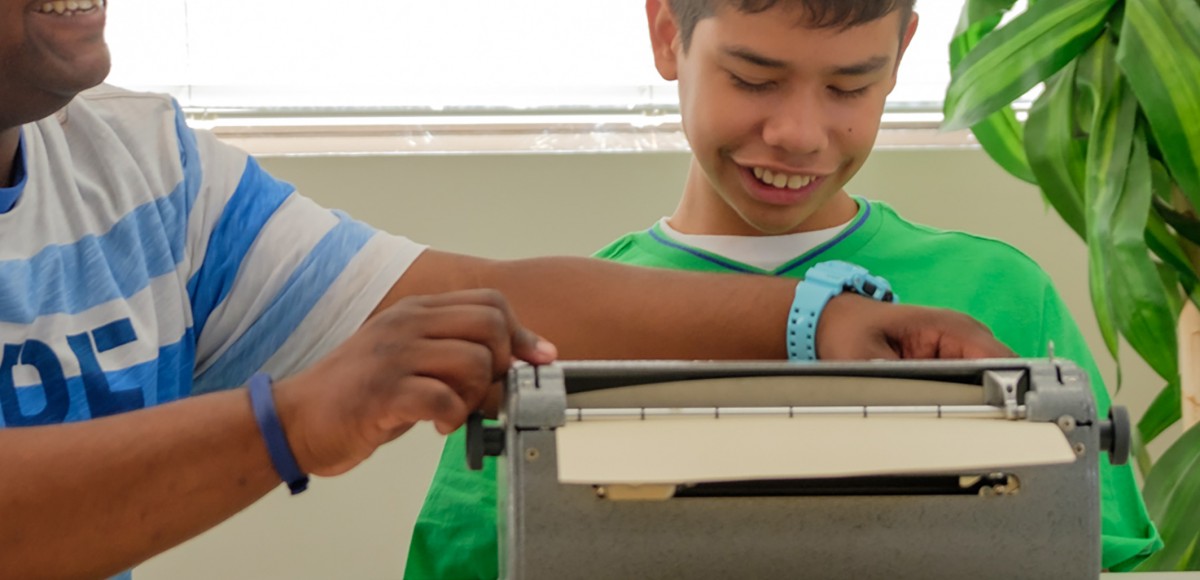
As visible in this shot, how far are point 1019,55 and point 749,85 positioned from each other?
56cm

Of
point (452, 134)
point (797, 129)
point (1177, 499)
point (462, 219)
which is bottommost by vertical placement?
point (1177, 499)

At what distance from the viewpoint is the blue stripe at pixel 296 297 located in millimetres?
1072

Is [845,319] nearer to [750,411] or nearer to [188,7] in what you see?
[750,411]

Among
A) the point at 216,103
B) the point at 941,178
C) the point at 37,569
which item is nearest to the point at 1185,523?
the point at 941,178

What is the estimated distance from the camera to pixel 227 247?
1.10m

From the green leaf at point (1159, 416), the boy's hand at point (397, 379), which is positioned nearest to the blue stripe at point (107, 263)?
the boy's hand at point (397, 379)

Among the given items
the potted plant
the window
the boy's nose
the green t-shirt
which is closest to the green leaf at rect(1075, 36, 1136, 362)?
the potted plant

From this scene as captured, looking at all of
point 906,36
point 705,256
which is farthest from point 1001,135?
point 705,256

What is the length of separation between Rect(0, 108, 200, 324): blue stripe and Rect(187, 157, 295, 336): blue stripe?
0.09 ft

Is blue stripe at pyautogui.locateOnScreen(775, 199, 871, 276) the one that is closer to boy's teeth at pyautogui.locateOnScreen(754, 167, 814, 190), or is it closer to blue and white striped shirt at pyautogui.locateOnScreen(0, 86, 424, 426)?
boy's teeth at pyautogui.locateOnScreen(754, 167, 814, 190)

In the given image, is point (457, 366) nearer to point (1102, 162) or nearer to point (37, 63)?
point (37, 63)

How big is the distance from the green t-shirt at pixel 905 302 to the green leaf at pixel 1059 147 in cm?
43

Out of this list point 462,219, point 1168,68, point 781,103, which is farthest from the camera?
point 462,219

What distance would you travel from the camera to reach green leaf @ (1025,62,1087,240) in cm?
158
